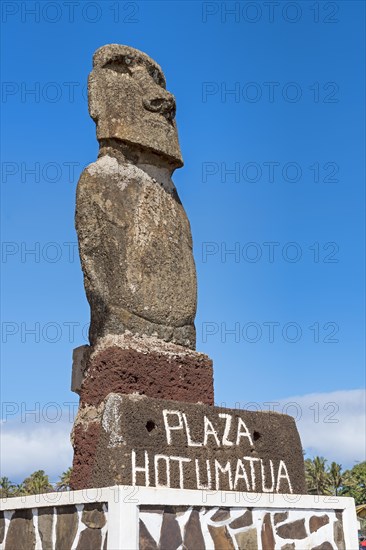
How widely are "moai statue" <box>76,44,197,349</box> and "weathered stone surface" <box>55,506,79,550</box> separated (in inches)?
55.1

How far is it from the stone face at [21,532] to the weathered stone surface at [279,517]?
1755 millimetres

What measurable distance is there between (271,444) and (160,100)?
123 inches

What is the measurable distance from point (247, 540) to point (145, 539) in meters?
0.91

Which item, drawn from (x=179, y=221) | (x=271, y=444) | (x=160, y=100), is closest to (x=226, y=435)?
(x=271, y=444)

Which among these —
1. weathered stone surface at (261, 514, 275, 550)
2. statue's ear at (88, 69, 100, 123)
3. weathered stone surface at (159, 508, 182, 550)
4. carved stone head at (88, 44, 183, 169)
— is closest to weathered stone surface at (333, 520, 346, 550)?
weathered stone surface at (261, 514, 275, 550)

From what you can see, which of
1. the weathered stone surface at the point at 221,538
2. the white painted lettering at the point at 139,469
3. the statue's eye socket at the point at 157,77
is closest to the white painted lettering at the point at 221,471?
the weathered stone surface at the point at 221,538

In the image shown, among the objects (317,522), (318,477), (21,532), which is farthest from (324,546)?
(318,477)

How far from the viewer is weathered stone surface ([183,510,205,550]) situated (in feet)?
16.6

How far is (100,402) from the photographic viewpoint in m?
5.68

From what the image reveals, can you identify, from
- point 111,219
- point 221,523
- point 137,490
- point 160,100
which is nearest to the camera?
point 137,490

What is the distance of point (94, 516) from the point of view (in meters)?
4.95

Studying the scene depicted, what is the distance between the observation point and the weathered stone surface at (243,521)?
5.33m

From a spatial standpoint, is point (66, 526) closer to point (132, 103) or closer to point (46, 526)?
point (46, 526)

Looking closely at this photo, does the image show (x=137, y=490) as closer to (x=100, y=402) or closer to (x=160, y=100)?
(x=100, y=402)
